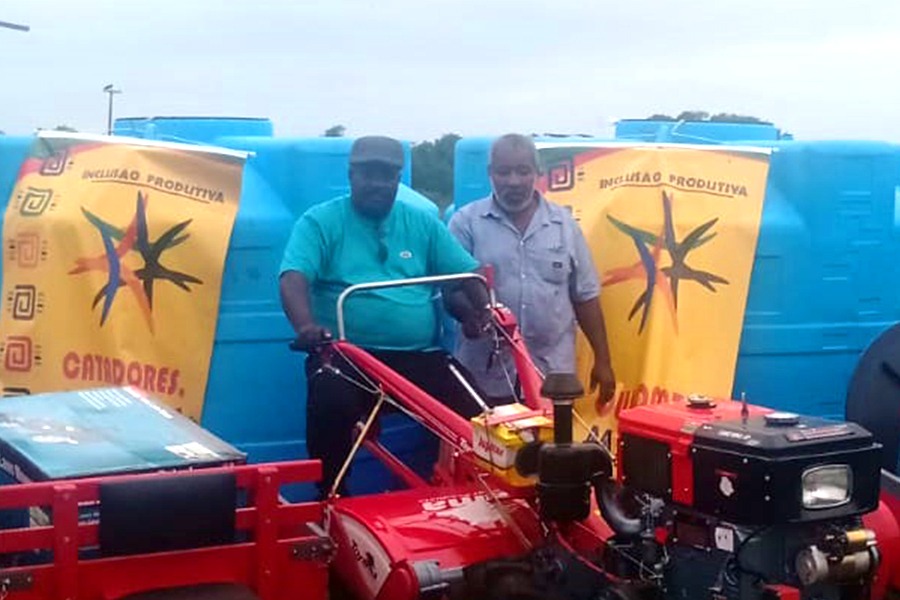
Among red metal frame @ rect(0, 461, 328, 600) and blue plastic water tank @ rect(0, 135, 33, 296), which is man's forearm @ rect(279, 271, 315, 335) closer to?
red metal frame @ rect(0, 461, 328, 600)

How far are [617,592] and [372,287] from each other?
150 centimetres

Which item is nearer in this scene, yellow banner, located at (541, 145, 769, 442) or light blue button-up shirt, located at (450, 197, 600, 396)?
light blue button-up shirt, located at (450, 197, 600, 396)

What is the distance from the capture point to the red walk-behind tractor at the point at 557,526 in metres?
3.59

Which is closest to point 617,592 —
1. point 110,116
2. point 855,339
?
point 855,339

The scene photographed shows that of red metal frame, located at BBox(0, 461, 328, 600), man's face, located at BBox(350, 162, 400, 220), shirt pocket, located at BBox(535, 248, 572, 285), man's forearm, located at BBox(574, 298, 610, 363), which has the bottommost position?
red metal frame, located at BBox(0, 461, 328, 600)

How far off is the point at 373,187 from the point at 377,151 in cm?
14

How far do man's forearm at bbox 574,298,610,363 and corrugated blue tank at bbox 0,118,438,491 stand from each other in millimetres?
794

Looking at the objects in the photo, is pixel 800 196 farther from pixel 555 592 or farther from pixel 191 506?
pixel 191 506

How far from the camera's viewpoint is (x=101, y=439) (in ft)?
13.7

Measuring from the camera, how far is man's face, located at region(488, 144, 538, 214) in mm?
5730

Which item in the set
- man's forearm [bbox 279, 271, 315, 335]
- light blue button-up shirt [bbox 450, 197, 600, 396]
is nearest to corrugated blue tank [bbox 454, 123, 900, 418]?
light blue button-up shirt [bbox 450, 197, 600, 396]

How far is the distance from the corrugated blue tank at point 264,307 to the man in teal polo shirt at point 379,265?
41 cm

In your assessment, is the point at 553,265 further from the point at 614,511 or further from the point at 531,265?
the point at 614,511

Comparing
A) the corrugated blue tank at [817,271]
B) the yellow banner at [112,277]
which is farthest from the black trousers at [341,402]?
the corrugated blue tank at [817,271]
